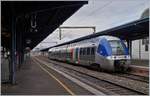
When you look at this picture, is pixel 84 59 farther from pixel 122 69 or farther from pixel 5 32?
pixel 5 32

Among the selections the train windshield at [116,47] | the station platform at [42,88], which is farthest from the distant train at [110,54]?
the station platform at [42,88]

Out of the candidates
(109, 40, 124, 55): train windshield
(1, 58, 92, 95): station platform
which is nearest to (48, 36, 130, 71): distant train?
(109, 40, 124, 55): train windshield

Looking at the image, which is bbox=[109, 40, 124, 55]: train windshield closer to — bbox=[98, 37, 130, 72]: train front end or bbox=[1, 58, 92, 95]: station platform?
bbox=[98, 37, 130, 72]: train front end

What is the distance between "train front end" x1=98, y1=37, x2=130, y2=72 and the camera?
1004 inches

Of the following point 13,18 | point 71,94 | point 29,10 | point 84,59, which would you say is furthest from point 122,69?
point 71,94

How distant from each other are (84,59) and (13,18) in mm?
17920

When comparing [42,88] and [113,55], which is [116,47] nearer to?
[113,55]

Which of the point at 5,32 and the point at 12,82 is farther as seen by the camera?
the point at 5,32

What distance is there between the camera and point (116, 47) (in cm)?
2620

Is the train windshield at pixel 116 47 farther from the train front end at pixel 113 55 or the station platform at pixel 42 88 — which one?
the station platform at pixel 42 88

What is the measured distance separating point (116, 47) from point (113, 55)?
2.68 ft

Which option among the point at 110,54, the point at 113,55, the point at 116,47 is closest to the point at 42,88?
the point at 110,54

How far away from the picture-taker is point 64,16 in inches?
880

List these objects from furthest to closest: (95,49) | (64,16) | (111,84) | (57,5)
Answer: (95,49) < (64,16) < (111,84) < (57,5)
